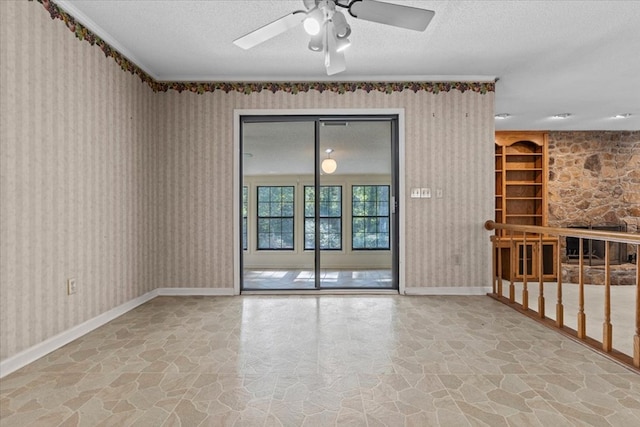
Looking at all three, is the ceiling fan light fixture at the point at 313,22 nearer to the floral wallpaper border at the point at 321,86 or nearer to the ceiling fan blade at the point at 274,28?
the ceiling fan blade at the point at 274,28

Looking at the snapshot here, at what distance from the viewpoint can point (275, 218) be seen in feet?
28.9

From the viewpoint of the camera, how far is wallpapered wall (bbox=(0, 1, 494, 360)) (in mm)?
2318

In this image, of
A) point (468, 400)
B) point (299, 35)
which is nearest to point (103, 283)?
point (299, 35)

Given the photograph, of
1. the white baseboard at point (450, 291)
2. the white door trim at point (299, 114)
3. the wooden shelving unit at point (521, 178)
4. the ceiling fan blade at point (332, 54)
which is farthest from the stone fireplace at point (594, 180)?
the ceiling fan blade at point (332, 54)

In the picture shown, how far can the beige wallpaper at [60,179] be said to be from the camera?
2.24 meters

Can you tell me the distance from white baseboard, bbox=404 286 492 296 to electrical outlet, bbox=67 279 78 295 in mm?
3291

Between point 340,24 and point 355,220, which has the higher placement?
point 340,24

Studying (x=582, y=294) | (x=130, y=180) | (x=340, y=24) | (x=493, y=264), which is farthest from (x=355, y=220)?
(x=340, y=24)

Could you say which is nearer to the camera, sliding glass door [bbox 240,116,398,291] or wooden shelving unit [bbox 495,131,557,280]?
wooden shelving unit [bbox 495,131,557,280]

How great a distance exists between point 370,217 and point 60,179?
6873 millimetres

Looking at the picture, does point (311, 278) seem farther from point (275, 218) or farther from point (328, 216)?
point (275, 218)

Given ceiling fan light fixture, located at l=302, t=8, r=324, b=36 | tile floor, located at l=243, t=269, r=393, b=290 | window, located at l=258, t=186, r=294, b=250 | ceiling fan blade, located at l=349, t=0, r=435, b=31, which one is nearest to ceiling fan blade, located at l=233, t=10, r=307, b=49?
ceiling fan light fixture, located at l=302, t=8, r=324, b=36

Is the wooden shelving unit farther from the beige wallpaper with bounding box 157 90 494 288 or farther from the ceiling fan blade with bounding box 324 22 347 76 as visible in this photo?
the ceiling fan blade with bounding box 324 22 347 76

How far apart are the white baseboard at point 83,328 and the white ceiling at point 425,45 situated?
2487mm
